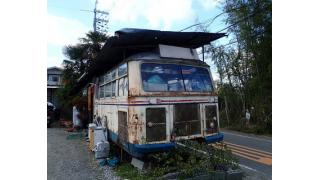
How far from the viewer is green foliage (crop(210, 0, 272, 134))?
1218 centimetres

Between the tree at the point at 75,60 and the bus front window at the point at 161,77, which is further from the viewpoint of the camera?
the tree at the point at 75,60

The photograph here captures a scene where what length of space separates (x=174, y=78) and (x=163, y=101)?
0.59 m

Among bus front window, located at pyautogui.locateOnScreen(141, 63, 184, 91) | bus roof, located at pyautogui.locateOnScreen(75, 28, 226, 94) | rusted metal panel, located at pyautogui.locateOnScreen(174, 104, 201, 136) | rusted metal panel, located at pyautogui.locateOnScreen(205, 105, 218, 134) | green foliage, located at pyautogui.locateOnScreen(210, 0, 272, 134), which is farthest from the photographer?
green foliage, located at pyautogui.locateOnScreen(210, 0, 272, 134)

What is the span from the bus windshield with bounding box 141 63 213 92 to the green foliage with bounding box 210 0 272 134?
610 cm

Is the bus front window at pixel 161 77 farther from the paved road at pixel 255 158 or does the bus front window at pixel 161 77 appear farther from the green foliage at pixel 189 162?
the paved road at pixel 255 158

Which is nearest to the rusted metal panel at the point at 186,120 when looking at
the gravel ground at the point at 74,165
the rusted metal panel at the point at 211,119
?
the rusted metal panel at the point at 211,119

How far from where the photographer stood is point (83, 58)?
18172 millimetres

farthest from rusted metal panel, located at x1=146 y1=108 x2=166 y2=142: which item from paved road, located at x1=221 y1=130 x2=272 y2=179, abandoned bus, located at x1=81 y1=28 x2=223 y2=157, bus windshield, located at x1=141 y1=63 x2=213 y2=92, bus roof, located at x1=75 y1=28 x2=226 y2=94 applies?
paved road, located at x1=221 y1=130 x2=272 y2=179

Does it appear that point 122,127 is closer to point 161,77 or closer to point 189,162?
point 161,77

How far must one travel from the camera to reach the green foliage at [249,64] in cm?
1218

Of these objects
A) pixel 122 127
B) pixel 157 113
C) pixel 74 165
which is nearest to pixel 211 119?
pixel 157 113

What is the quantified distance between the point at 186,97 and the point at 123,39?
5.47 feet

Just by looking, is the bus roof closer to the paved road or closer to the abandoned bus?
the abandoned bus

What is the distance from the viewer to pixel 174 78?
19.2ft
